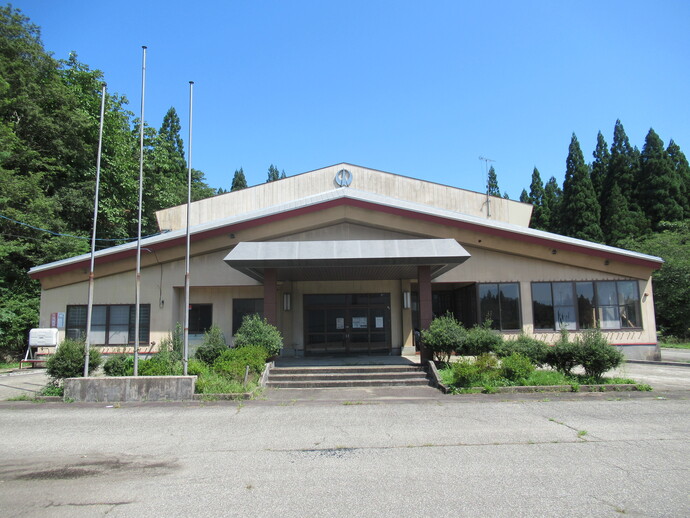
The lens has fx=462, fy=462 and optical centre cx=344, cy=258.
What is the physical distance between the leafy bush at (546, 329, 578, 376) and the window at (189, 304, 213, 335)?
42.1 feet

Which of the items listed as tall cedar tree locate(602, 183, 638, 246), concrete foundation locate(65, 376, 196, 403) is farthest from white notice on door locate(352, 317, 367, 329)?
tall cedar tree locate(602, 183, 638, 246)

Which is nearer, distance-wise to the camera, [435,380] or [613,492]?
[613,492]

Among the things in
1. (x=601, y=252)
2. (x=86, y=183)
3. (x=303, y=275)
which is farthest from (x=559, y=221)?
(x=86, y=183)

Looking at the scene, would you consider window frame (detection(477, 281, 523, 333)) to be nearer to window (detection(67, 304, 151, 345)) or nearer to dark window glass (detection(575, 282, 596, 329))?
dark window glass (detection(575, 282, 596, 329))

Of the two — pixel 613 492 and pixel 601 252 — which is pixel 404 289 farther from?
pixel 613 492

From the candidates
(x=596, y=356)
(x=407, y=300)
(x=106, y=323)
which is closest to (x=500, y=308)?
(x=407, y=300)

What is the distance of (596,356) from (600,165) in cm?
4390

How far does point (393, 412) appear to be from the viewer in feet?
30.9

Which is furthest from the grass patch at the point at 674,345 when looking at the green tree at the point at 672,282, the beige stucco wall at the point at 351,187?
the beige stucco wall at the point at 351,187

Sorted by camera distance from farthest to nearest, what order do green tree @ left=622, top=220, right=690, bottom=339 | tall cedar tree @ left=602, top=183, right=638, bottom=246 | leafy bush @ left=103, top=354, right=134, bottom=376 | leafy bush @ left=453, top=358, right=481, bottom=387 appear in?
tall cedar tree @ left=602, top=183, right=638, bottom=246 < green tree @ left=622, top=220, right=690, bottom=339 < leafy bush @ left=103, top=354, right=134, bottom=376 < leafy bush @ left=453, top=358, right=481, bottom=387

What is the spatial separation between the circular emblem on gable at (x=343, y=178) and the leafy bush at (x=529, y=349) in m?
16.0

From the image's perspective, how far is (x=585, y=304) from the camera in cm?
1836

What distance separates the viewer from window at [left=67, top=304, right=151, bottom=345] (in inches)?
723

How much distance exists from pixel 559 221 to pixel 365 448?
45.6 m
